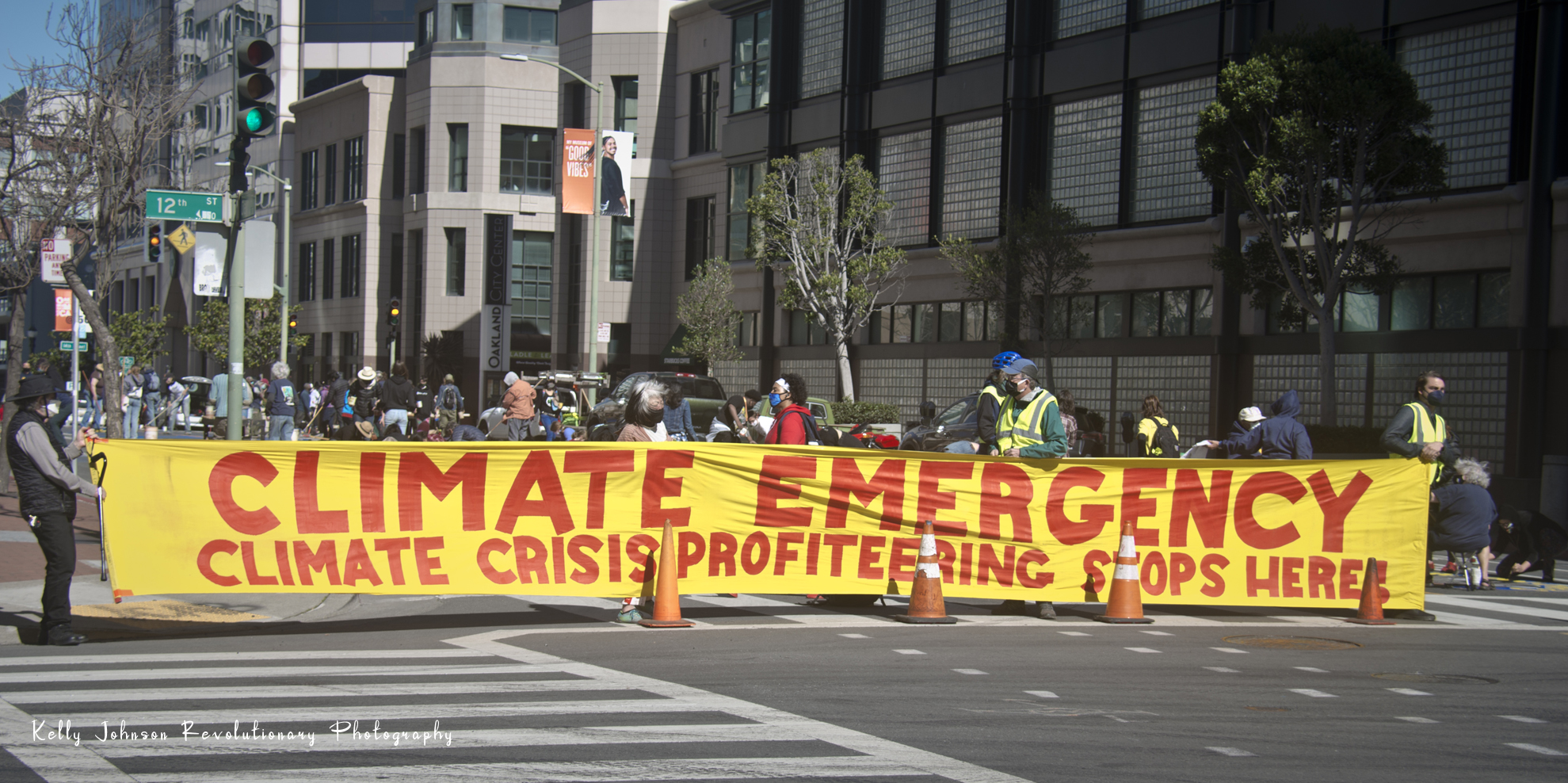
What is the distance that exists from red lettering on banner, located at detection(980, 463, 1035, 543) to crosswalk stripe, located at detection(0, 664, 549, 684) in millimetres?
4144

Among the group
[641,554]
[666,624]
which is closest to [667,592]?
[666,624]

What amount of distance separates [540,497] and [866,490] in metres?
2.54

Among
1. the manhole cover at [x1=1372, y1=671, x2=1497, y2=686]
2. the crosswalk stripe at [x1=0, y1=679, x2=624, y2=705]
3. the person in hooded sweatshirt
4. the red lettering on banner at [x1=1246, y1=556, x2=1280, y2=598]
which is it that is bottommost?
the crosswalk stripe at [x1=0, y1=679, x2=624, y2=705]

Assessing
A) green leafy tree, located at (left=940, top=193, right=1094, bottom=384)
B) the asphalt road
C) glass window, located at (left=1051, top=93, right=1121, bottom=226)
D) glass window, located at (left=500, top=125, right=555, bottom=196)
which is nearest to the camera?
the asphalt road

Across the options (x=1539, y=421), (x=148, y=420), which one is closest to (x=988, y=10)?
(x=1539, y=421)

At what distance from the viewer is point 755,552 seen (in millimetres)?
10773

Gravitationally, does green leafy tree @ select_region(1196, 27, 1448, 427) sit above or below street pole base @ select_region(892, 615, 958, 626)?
above

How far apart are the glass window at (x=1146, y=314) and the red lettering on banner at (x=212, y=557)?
78.3ft

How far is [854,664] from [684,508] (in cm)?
237

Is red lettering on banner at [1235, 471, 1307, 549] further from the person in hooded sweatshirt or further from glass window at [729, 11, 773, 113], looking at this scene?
glass window at [729, 11, 773, 113]

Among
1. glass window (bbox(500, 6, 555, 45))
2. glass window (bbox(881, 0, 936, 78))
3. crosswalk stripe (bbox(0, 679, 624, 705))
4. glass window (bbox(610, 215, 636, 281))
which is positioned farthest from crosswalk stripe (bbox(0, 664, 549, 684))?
glass window (bbox(500, 6, 555, 45))

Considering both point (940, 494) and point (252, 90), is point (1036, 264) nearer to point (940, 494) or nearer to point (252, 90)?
point (940, 494)

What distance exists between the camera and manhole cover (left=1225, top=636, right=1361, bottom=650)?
390 inches

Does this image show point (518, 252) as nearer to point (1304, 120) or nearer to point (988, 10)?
point (988, 10)
